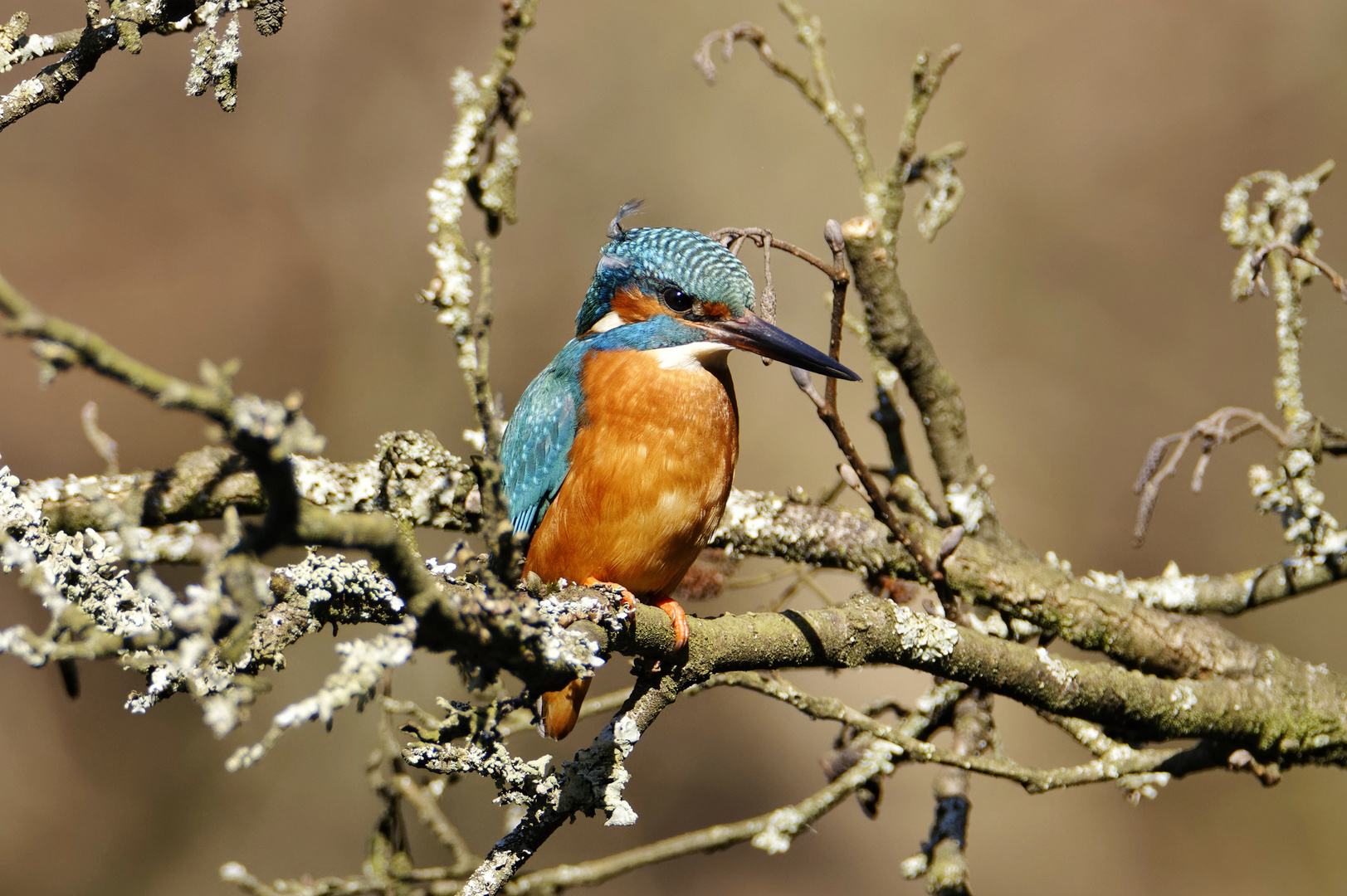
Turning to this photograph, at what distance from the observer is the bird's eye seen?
6.50 ft

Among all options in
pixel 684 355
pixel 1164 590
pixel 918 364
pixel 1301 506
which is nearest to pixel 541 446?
pixel 684 355

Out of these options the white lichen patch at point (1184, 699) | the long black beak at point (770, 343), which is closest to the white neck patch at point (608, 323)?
the long black beak at point (770, 343)

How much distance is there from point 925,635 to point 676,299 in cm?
84

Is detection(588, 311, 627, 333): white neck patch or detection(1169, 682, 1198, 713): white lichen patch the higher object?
detection(588, 311, 627, 333): white neck patch

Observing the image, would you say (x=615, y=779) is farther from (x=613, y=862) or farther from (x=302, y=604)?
(x=613, y=862)

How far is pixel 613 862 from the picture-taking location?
1996mm

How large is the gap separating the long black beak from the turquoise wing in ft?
1.07

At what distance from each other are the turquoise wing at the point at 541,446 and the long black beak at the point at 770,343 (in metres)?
0.33

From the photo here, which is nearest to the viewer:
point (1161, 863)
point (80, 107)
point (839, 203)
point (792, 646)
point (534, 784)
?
point (534, 784)

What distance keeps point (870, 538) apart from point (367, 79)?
10.5 ft

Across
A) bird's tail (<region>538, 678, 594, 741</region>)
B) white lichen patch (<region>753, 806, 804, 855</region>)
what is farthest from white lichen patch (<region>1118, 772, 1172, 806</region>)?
bird's tail (<region>538, 678, 594, 741</region>)

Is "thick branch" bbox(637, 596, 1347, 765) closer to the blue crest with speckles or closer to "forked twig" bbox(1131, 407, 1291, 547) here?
"forked twig" bbox(1131, 407, 1291, 547)

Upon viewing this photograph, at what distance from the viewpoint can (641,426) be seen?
192 cm

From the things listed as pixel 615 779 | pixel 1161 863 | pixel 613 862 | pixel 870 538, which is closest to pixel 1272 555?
pixel 1161 863
